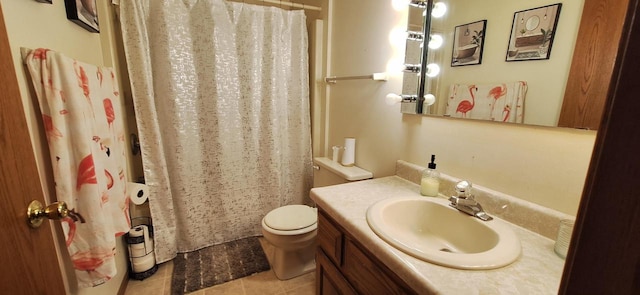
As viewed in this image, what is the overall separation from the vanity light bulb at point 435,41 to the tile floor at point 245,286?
161 cm

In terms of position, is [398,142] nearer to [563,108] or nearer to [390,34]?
[390,34]

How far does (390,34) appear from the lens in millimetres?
1483

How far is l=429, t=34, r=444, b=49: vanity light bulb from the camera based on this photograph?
1.23 metres

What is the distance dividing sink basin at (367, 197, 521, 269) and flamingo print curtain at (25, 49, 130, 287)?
94cm

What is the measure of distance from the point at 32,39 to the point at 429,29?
156 centimetres

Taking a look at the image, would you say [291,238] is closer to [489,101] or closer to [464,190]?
[464,190]

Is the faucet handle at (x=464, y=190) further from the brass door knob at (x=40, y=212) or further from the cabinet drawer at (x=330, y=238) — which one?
the brass door knob at (x=40, y=212)

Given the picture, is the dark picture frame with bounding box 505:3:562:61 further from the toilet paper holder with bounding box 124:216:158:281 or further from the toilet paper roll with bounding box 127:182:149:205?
the toilet paper holder with bounding box 124:216:158:281

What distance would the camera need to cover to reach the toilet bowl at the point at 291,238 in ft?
5.38

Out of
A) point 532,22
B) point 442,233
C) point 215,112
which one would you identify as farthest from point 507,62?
point 215,112

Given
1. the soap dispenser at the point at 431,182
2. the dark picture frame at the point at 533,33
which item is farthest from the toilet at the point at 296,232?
the dark picture frame at the point at 533,33

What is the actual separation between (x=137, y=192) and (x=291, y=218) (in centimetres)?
101

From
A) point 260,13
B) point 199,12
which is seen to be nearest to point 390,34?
point 260,13

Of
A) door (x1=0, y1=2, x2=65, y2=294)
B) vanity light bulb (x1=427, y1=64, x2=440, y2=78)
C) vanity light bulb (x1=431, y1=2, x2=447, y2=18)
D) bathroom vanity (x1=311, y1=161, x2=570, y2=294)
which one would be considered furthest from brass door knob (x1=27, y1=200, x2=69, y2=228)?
vanity light bulb (x1=431, y1=2, x2=447, y2=18)
